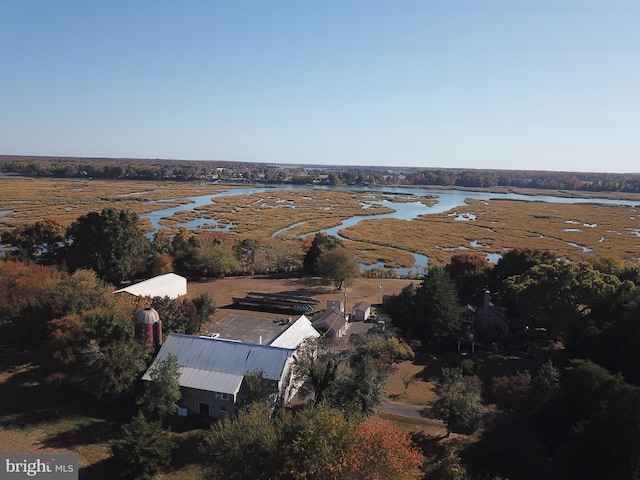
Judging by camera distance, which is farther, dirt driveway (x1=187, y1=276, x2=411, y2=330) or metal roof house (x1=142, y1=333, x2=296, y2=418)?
dirt driveway (x1=187, y1=276, x2=411, y2=330)

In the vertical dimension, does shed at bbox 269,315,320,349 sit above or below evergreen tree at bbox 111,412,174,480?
above

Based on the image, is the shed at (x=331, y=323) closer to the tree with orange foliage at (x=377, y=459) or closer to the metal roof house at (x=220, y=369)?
the metal roof house at (x=220, y=369)

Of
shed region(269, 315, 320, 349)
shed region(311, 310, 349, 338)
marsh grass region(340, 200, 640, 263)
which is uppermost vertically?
marsh grass region(340, 200, 640, 263)

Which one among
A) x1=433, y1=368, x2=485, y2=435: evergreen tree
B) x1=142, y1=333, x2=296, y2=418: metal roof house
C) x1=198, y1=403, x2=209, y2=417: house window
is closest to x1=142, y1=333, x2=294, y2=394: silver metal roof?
x1=142, y1=333, x2=296, y2=418: metal roof house

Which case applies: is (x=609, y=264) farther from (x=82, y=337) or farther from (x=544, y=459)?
(x=82, y=337)

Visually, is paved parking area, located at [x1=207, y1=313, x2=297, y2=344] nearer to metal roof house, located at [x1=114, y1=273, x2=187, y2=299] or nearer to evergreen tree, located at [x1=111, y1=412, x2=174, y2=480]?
metal roof house, located at [x1=114, y1=273, x2=187, y2=299]

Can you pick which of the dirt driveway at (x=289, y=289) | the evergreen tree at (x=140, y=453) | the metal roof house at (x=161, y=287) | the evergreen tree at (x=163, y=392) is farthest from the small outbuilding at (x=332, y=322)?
the evergreen tree at (x=140, y=453)

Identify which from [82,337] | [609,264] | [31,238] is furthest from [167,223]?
[609,264]

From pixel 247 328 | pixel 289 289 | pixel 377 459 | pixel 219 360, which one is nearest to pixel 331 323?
pixel 247 328
